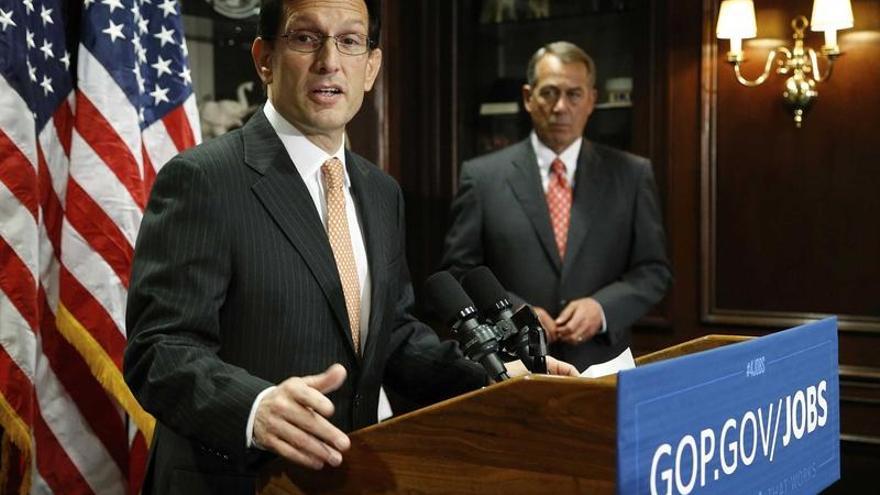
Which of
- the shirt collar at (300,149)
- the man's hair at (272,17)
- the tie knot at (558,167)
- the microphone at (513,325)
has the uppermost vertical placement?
the man's hair at (272,17)

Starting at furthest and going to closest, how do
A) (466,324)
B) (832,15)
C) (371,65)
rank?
(832,15), (371,65), (466,324)

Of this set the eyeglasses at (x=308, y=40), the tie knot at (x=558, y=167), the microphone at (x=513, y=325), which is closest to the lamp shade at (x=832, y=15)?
the tie knot at (x=558, y=167)

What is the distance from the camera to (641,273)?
128 inches

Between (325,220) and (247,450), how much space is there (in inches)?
18.0

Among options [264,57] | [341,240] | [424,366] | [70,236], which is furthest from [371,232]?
[70,236]

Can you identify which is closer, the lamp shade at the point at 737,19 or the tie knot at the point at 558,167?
the tie knot at the point at 558,167

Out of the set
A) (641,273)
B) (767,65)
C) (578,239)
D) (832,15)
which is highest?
(832,15)

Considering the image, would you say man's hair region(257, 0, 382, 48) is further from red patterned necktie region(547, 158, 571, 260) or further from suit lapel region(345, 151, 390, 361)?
red patterned necktie region(547, 158, 571, 260)

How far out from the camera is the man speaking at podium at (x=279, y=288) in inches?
51.5

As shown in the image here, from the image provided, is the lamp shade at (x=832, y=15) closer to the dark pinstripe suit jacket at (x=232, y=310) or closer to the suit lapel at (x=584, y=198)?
the suit lapel at (x=584, y=198)

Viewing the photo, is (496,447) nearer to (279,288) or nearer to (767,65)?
(279,288)

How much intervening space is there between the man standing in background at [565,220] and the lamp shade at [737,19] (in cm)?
62

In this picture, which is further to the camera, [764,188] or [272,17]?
[764,188]

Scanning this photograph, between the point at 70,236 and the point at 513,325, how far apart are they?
1.43 metres
